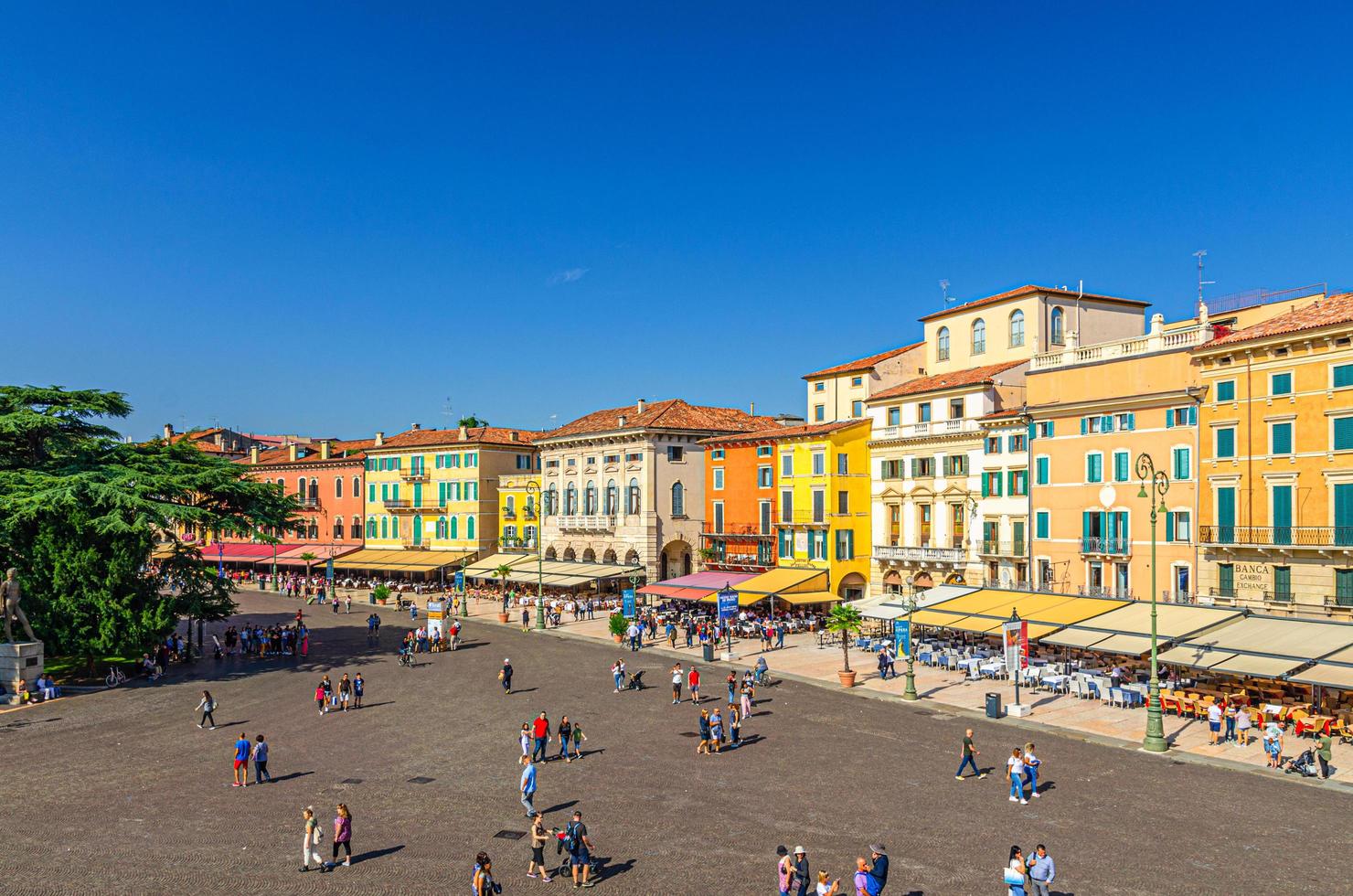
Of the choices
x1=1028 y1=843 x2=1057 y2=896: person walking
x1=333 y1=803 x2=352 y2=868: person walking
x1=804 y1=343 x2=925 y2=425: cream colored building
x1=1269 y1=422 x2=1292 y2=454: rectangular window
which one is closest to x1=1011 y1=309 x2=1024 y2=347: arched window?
x1=804 y1=343 x2=925 y2=425: cream colored building

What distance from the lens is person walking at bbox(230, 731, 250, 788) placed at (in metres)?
23.4

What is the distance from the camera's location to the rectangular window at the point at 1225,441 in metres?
35.9

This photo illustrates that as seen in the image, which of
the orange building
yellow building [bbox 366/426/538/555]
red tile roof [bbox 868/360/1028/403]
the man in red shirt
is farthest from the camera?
yellow building [bbox 366/426/538/555]

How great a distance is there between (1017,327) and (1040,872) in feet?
129

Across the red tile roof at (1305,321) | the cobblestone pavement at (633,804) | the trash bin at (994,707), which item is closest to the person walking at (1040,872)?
the cobblestone pavement at (633,804)

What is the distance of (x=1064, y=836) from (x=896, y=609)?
2380cm

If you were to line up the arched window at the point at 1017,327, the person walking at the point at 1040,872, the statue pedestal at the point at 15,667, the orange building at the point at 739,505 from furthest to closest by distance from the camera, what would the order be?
1. the orange building at the point at 739,505
2. the arched window at the point at 1017,327
3. the statue pedestal at the point at 15,667
4. the person walking at the point at 1040,872

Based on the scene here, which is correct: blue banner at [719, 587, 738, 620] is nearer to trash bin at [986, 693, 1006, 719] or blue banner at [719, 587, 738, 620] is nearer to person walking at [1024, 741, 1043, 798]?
trash bin at [986, 693, 1006, 719]

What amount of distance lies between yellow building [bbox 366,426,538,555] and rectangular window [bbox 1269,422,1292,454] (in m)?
55.5

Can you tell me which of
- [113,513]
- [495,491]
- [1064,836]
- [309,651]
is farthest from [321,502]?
[1064,836]

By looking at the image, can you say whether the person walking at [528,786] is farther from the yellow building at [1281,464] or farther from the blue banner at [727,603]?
the yellow building at [1281,464]

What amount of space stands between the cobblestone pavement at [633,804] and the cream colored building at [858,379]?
2628cm

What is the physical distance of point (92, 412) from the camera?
43969mm

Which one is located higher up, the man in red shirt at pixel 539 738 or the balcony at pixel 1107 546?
the balcony at pixel 1107 546
